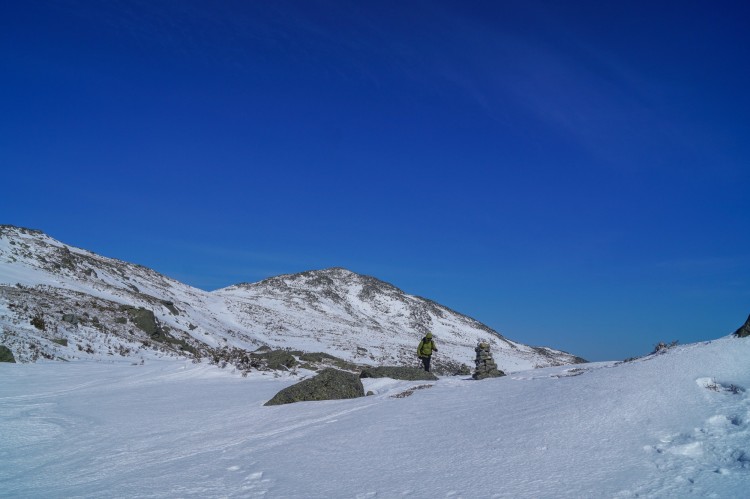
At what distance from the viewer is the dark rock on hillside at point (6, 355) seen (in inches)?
579

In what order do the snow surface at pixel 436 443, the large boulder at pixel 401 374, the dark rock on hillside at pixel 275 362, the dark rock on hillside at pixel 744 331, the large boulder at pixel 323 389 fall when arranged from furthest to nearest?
the dark rock on hillside at pixel 275 362
the large boulder at pixel 401 374
the large boulder at pixel 323 389
the dark rock on hillside at pixel 744 331
the snow surface at pixel 436 443

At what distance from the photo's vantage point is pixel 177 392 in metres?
12.6

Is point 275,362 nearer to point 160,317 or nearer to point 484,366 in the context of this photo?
point 484,366

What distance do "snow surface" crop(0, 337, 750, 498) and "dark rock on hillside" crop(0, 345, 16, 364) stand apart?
5.87 m

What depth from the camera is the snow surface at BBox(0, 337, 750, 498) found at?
474cm

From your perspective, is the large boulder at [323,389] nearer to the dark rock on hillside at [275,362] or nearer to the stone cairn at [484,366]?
the stone cairn at [484,366]

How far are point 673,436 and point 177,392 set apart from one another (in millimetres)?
11125

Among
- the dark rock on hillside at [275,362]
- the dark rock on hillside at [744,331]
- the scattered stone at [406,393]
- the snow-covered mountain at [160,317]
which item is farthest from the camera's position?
the snow-covered mountain at [160,317]

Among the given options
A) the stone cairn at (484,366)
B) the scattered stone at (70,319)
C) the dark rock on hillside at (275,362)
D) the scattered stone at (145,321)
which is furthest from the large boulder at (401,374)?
the scattered stone at (145,321)

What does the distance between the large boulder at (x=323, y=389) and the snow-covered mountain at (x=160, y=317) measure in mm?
10285

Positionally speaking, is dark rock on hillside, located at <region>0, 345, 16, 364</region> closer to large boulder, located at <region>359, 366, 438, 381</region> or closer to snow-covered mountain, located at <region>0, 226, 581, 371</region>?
snow-covered mountain, located at <region>0, 226, 581, 371</region>

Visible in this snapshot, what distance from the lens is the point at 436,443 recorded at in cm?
635

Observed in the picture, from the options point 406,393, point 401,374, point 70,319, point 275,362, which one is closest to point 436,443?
point 406,393

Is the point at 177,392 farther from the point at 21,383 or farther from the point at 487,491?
the point at 487,491
